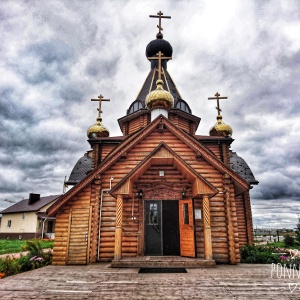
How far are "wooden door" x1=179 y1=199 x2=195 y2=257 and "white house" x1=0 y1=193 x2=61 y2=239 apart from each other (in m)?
25.8

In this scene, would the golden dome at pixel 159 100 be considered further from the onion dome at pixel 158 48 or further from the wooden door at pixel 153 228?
the onion dome at pixel 158 48

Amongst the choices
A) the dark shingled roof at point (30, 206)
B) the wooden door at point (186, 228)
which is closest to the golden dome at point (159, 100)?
the wooden door at point (186, 228)

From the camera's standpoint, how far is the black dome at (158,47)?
894 inches

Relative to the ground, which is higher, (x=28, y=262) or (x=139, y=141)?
(x=139, y=141)

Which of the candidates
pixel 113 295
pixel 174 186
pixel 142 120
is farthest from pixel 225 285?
pixel 142 120

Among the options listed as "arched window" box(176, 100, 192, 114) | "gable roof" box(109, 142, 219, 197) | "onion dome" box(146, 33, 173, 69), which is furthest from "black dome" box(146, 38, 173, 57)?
"gable roof" box(109, 142, 219, 197)

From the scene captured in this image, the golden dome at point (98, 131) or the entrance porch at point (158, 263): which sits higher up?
the golden dome at point (98, 131)

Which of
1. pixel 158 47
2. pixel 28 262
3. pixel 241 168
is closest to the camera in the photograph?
pixel 28 262

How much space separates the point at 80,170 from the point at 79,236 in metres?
8.62

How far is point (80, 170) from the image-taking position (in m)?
17.7

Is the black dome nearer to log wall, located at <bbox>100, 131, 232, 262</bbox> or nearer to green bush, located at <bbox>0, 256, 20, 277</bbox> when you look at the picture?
log wall, located at <bbox>100, 131, 232, 262</bbox>

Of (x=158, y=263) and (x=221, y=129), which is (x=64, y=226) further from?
(x=221, y=129)

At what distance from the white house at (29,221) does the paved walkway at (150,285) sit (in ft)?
87.3

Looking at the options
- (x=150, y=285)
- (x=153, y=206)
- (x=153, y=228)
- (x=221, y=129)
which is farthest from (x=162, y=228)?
(x=221, y=129)
